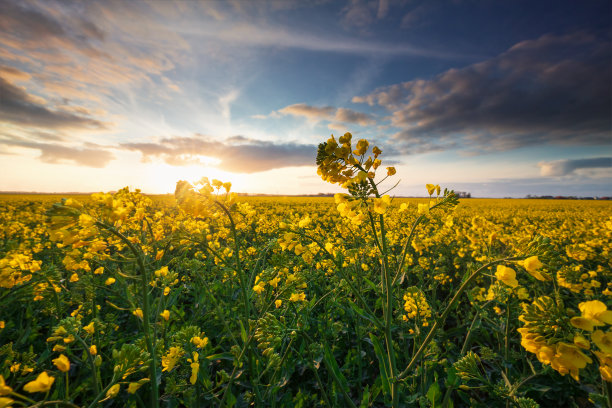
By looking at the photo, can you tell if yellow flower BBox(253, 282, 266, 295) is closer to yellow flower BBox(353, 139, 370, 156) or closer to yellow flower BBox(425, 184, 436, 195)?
yellow flower BBox(353, 139, 370, 156)

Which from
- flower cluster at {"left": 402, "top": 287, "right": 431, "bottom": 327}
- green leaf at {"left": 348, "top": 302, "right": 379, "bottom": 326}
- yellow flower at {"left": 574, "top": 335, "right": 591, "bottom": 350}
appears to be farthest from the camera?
flower cluster at {"left": 402, "top": 287, "right": 431, "bottom": 327}

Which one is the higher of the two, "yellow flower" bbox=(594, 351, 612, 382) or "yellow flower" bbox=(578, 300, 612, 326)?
"yellow flower" bbox=(578, 300, 612, 326)

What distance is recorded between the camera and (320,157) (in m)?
1.92

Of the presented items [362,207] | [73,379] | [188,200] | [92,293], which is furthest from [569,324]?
[73,379]

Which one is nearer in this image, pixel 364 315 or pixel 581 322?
pixel 581 322

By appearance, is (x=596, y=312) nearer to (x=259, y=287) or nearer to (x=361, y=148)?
(x=361, y=148)

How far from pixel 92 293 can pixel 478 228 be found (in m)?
4.59

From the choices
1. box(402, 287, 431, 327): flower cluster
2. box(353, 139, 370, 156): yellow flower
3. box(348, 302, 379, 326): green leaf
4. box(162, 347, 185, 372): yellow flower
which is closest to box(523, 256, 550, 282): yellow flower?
box(348, 302, 379, 326): green leaf

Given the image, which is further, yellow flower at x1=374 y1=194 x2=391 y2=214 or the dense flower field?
yellow flower at x1=374 y1=194 x2=391 y2=214

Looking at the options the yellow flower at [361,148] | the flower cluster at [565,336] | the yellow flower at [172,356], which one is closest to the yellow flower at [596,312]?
the flower cluster at [565,336]

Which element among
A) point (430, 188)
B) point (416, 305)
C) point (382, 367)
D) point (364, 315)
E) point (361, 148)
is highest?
point (361, 148)

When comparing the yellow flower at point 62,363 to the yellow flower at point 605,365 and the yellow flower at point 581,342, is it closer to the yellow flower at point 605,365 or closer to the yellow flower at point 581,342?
the yellow flower at point 581,342

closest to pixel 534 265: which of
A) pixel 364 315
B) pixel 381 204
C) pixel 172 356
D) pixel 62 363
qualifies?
pixel 381 204

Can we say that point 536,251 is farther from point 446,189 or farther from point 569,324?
point 446,189
